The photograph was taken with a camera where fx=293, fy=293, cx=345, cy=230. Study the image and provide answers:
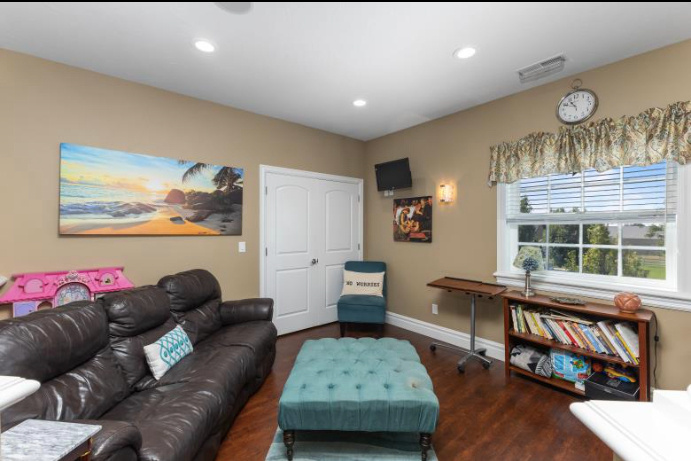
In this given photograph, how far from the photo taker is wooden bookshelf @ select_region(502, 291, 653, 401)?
196 cm

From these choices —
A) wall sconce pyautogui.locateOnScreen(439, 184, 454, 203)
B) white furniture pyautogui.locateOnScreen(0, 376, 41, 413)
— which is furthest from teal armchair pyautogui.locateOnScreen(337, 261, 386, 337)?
white furniture pyautogui.locateOnScreen(0, 376, 41, 413)

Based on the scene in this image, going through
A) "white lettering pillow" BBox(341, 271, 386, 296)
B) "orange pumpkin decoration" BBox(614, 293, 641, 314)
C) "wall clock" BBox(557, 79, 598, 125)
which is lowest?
"white lettering pillow" BBox(341, 271, 386, 296)

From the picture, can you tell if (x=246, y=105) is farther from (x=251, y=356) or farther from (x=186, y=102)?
(x=251, y=356)

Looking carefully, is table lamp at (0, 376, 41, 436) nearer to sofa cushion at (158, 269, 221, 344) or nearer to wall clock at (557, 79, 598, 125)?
sofa cushion at (158, 269, 221, 344)

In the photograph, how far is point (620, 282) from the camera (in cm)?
235

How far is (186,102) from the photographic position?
2916mm

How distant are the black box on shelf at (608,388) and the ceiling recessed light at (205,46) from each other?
11.8 feet

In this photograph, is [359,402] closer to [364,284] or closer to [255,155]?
[364,284]

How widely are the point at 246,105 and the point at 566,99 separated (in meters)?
3.04

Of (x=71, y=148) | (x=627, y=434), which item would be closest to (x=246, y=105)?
(x=71, y=148)

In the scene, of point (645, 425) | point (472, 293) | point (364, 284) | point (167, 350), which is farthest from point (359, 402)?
point (364, 284)

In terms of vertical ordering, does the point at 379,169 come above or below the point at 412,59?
below

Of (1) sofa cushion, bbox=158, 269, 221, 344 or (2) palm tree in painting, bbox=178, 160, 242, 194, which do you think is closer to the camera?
(1) sofa cushion, bbox=158, 269, 221, 344

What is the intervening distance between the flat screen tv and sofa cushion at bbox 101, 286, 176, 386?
115 inches
